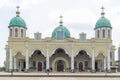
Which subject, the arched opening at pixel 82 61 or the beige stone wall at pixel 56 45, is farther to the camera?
the arched opening at pixel 82 61

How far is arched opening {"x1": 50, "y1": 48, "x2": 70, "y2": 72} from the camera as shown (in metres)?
54.2

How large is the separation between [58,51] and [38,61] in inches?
151

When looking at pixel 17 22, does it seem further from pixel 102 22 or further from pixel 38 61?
pixel 102 22

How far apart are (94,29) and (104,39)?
759 centimetres

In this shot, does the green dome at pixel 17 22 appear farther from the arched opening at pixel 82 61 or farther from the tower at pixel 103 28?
the tower at pixel 103 28

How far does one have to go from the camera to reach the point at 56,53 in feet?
179

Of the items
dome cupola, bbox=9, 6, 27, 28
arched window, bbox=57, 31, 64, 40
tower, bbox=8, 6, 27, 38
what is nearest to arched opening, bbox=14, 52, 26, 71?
tower, bbox=8, 6, 27, 38

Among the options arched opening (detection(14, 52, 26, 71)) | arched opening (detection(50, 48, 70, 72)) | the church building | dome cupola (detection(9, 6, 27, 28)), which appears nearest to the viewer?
the church building

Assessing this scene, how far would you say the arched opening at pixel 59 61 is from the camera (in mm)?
54156

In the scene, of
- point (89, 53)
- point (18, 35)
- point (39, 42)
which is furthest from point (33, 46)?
point (89, 53)

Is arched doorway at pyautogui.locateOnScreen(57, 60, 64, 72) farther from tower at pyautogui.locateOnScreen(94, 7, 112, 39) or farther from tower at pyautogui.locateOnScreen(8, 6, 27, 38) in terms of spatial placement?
tower at pyautogui.locateOnScreen(94, 7, 112, 39)

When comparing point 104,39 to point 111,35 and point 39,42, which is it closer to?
point 111,35

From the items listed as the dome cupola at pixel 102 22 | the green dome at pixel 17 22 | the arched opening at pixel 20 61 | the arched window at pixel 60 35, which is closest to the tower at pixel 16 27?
the green dome at pixel 17 22

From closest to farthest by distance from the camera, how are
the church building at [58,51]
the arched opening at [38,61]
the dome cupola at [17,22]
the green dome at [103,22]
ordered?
the church building at [58,51], the arched opening at [38,61], the dome cupola at [17,22], the green dome at [103,22]
